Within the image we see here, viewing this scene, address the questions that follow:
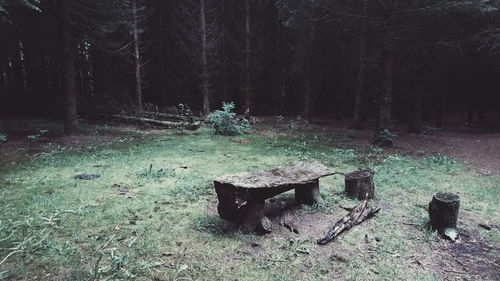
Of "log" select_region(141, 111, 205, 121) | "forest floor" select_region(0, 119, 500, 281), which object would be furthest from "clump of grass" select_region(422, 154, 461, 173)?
"log" select_region(141, 111, 205, 121)

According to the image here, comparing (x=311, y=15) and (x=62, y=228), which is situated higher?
(x=311, y=15)

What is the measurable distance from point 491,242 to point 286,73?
2385 cm

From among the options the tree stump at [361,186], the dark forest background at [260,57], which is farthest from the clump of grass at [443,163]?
the tree stump at [361,186]

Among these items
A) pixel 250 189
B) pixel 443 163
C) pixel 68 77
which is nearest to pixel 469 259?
pixel 250 189

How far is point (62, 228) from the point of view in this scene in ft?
16.3

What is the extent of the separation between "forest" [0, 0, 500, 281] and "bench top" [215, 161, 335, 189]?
0.05m

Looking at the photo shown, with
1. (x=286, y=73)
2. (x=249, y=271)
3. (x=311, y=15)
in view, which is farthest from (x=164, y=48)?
(x=249, y=271)

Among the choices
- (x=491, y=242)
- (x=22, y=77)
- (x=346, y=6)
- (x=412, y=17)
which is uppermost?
(x=346, y=6)

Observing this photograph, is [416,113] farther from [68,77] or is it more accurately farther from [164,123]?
[68,77]

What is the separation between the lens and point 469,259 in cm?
455

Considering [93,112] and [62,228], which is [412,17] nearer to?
[62,228]

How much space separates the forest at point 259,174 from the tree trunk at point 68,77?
0.19ft

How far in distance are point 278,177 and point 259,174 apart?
13.0 inches

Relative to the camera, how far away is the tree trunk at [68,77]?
504 inches
